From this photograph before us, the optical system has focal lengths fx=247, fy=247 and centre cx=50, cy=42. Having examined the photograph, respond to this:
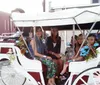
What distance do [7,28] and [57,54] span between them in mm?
10532

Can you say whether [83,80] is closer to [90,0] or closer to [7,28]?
[90,0]

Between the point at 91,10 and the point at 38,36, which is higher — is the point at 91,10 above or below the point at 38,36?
above

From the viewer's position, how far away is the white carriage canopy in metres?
4.04

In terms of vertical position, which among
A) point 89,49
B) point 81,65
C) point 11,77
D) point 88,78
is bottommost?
point 11,77

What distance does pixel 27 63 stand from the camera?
460cm

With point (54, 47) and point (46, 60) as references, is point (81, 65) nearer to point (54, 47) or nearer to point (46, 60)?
point (46, 60)

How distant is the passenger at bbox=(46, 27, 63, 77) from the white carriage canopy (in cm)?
58

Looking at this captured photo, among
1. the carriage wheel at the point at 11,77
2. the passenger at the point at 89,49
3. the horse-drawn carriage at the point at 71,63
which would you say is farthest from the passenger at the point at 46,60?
the carriage wheel at the point at 11,77

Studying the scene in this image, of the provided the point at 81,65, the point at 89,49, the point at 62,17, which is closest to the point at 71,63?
the point at 81,65

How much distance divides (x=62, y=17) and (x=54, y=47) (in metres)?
0.99

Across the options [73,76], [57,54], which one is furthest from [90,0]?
[73,76]

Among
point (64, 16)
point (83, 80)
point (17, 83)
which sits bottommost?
point (17, 83)

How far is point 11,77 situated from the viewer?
18.0ft

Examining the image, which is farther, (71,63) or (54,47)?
(54,47)
